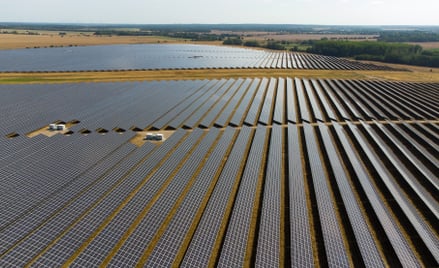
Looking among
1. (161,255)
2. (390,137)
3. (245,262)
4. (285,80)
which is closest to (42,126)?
(161,255)

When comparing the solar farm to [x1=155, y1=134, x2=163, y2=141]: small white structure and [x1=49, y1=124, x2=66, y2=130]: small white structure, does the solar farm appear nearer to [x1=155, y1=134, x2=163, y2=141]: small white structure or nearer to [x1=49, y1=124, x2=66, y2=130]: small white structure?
[x1=155, y1=134, x2=163, y2=141]: small white structure

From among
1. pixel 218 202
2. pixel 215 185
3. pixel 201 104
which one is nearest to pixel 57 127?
pixel 201 104

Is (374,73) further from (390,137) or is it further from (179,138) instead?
(179,138)

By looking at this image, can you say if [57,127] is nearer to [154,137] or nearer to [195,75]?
[154,137]

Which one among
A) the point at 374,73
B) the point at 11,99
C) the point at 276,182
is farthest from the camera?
the point at 374,73

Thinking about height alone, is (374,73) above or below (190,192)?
above

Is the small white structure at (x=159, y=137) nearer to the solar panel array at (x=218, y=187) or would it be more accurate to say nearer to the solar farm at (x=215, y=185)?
the solar farm at (x=215, y=185)
